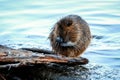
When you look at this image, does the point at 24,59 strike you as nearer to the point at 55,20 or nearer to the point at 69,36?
the point at 69,36

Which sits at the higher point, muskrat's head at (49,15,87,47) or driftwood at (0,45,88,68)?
muskrat's head at (49,15,87,47)

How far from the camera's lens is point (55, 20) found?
968cm

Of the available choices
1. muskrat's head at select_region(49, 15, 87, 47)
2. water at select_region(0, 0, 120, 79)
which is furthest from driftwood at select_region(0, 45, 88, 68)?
water at select_region(0, 0, 120, 79)

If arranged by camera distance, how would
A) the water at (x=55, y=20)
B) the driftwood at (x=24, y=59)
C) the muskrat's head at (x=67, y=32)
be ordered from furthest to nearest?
the water at (x=55, y=20) < the muskrat's head at (x=67, y=32) < the driftwood at (x=24, y=59)

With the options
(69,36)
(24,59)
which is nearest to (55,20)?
(69,36)

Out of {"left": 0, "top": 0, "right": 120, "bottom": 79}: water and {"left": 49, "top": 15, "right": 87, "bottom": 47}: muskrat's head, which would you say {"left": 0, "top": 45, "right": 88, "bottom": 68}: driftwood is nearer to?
{"left": 49, "top": 15, "right": 87, "bottom": 47}: muskrat's head

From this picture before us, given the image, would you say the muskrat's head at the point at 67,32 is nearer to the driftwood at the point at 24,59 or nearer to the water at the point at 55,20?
the driftwood at the point at 24,59

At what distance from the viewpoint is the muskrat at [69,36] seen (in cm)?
579

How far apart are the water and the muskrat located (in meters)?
0.44

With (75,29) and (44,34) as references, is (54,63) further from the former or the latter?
(44,34)

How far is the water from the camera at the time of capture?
733 cm

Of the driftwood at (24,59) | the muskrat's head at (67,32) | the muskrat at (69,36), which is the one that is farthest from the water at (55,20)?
the driftwood at (24,59)

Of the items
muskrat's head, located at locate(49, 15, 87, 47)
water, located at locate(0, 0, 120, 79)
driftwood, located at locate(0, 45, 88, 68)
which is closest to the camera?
driftwood, located at locate(0, 45, 88, 68)

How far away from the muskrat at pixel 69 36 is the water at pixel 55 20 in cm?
44
